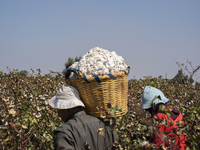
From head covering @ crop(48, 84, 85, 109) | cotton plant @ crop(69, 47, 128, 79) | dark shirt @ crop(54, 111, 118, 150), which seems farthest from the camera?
cotton plant @ crop(69, 47, 128, 79)

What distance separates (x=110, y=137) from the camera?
2.33m

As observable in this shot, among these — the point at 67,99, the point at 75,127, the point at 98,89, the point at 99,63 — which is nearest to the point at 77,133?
the point at 75,127

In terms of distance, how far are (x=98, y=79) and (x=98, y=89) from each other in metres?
0.12

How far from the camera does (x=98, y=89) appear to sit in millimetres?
2348

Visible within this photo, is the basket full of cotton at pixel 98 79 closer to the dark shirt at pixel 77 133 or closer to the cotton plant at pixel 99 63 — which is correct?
the cotton plant at pixel 99 63

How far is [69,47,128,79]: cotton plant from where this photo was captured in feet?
7.67

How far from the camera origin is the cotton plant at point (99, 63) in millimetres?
2338

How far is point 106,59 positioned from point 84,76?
1.06 ft

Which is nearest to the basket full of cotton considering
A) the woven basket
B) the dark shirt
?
the woven basket

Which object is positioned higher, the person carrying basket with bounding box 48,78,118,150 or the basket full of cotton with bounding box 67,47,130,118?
the basket full of cotton with bounding box 67,47,130,118

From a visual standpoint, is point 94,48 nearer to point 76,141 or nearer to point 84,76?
point 84,76

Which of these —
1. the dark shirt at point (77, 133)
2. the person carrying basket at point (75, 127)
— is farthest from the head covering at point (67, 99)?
the dark shirt at point (77, 133)

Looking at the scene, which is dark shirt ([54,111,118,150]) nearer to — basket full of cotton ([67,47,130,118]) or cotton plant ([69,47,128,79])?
basket full of cotton ([67,47,130,118])

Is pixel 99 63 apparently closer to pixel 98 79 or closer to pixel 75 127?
pixel 98 79
